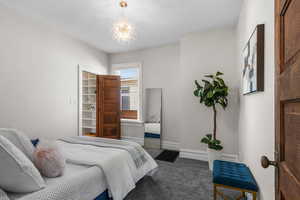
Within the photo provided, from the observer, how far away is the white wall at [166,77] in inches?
153

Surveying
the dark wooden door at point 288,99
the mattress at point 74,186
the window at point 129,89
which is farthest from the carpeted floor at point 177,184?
the window at point 129,89

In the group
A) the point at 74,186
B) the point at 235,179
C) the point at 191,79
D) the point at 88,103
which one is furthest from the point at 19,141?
the point at 88,103

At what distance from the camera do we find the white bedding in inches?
157

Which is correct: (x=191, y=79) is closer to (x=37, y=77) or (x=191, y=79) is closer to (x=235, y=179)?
(x=235, y=179)

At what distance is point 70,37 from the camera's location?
3.43 meters

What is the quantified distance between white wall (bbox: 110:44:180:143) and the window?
0.35 m

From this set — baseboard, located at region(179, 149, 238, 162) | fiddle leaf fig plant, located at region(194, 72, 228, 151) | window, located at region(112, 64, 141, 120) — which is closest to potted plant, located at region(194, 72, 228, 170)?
fiddle leaf fig plant, located at region(194, 72, 228, 151)

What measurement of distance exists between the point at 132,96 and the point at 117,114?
73 cm

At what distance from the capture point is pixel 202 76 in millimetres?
3244

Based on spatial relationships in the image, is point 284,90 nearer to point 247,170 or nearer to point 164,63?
point 247,170

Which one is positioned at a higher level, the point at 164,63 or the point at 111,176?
the point at 164,63

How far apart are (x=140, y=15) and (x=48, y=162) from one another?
257cm

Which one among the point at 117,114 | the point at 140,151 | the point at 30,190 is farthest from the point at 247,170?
the point at 117,114

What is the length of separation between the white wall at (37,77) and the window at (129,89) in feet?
4.29
